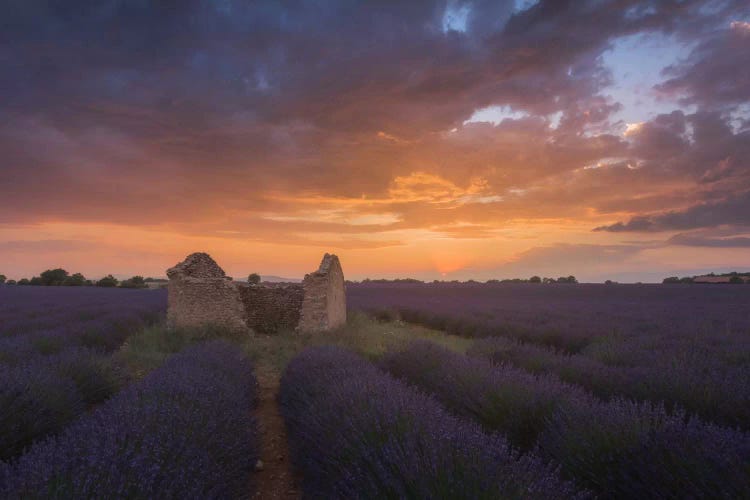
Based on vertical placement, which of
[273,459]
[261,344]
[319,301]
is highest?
[319,301]

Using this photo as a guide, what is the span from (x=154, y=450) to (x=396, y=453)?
→ 114 centimetres

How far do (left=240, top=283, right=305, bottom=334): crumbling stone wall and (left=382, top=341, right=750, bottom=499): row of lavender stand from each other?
7.87m

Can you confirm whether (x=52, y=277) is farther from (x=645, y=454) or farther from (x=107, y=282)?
(x=645, y=454)

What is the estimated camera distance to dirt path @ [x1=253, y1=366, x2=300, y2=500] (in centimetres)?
318

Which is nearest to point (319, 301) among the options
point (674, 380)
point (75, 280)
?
point (674, 380)

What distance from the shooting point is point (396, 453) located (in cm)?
199

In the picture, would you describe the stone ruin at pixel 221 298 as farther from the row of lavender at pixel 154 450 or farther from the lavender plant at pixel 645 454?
the lavender plant at pixel 645 454

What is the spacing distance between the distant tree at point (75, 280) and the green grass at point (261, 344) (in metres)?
21.4

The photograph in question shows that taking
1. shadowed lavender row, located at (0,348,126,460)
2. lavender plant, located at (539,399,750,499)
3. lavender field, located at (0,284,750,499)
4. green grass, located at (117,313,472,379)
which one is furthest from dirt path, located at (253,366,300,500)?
lavender plant, located at (539,399,750,499)

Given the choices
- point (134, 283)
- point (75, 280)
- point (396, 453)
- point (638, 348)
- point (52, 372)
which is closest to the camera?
point (396, 453)

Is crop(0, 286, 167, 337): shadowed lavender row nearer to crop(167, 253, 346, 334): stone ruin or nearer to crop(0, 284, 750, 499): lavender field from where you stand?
crop(167, 253, 346, 334): stone ruin

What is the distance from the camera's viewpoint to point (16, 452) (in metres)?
3.05

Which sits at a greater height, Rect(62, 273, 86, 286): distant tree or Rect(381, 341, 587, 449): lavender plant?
Rect(62, 273, 86, 286): distant tree

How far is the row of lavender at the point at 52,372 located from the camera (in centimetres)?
324
